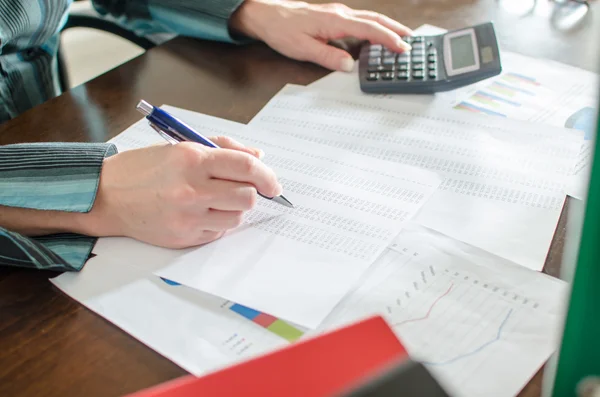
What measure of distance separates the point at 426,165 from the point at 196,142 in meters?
0.27

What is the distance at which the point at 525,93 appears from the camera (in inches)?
32.0

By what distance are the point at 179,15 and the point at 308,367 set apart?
78 cm

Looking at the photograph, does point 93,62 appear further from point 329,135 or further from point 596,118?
point 596,118

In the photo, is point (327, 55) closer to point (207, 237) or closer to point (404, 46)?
point (404, 46)

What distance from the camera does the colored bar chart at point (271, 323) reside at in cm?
50

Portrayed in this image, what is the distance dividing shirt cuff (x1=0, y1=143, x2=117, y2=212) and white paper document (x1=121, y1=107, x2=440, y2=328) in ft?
0.49

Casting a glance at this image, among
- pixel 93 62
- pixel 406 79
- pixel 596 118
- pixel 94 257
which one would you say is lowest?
pixel 93 62

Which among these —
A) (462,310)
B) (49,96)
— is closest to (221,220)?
(462,310)

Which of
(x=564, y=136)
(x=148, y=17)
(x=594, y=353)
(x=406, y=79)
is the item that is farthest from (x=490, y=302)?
(x=148, y=17)

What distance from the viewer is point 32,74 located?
39.7 inches

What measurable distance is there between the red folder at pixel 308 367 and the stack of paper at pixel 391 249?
0.32ft

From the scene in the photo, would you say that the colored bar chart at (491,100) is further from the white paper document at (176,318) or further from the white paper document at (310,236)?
the white paper document at (176,318)

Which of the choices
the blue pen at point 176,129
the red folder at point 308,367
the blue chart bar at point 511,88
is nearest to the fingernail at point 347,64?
the blue chart bar at point 511,88

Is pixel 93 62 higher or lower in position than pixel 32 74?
lower
